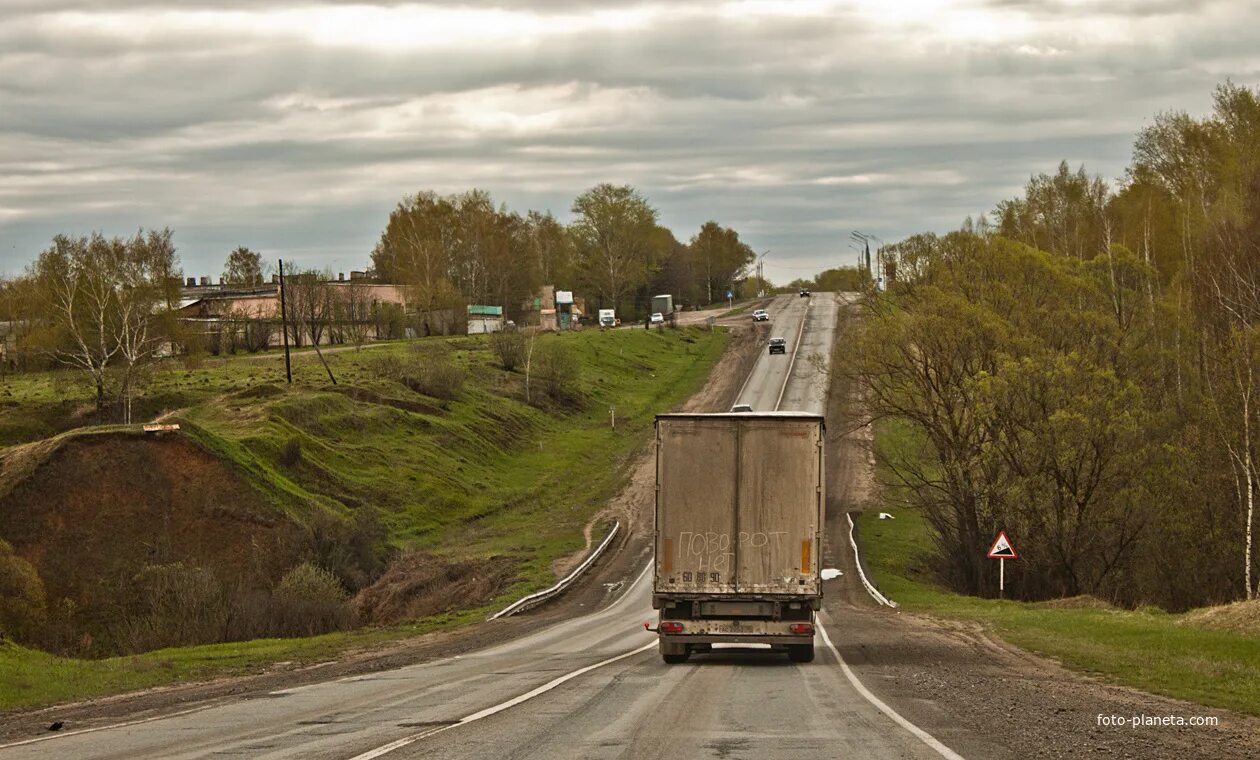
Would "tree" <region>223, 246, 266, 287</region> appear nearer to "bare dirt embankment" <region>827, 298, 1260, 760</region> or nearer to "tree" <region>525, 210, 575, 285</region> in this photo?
"tree" <region>525, 210, 575, 285</region>

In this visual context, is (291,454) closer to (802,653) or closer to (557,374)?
(557,374)

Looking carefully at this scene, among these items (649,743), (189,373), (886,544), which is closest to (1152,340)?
(886,544)

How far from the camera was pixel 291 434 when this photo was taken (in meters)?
55.8

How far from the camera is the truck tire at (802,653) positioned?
20.1 m

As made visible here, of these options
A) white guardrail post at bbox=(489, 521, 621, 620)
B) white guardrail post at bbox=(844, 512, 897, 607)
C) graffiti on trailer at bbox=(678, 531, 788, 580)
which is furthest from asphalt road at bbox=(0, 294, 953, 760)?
white guardrail post at bbox=(844, 512, 897, 607)

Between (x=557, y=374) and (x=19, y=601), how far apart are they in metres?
52.7

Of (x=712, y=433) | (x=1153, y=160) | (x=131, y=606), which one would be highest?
(x=1153, y=160)

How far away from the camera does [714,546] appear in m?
19.5

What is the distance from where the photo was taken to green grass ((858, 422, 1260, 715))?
16.5m

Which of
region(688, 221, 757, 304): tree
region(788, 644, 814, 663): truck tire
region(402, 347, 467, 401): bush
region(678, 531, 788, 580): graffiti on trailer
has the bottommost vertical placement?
region(788, 644, 814, 663): truck tire

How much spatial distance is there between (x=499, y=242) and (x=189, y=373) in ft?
215

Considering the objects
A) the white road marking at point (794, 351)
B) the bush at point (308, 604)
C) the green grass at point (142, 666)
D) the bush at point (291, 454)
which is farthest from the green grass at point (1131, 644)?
the white road marking at point (794, 351)

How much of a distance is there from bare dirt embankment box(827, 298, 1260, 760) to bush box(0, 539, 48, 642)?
913 inches

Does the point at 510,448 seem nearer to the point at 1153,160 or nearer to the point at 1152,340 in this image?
the point at 1152,340
